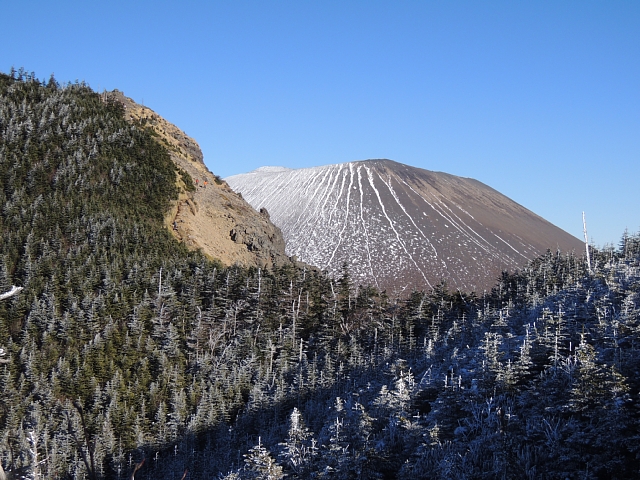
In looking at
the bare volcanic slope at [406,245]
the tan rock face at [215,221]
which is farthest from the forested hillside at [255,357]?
the bare volcanic slope at [406,245]

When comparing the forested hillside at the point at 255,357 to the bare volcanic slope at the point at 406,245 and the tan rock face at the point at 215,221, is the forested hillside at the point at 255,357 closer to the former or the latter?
the tan rock face at the point at 215,221

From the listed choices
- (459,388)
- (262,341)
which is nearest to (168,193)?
(262,341)

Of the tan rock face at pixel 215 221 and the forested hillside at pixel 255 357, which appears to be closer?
the forested hillside at pixel 255 357

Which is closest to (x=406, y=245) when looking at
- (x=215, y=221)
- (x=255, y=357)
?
(x=215, y=221)

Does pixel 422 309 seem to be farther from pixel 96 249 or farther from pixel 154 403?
pixel 96 249

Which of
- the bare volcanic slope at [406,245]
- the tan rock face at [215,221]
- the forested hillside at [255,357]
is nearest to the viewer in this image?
the forested hillside at [255,357]

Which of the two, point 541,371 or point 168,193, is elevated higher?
point 168,193

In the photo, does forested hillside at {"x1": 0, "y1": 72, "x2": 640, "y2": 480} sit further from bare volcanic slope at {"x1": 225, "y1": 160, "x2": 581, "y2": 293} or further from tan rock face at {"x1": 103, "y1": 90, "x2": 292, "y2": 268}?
bare volcanic slope at {"x1": 225, "y1": 160, "x2": 581, "y2": 293}

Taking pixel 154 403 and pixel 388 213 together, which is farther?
pixel 388 213
